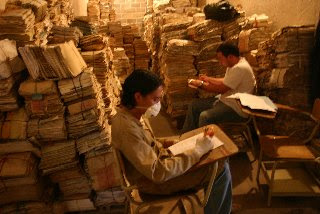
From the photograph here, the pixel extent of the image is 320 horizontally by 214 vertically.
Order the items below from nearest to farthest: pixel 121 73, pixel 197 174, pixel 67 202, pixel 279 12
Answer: pixel 197 174
pixel 67 202
pixel 279 12
pixel 121 73

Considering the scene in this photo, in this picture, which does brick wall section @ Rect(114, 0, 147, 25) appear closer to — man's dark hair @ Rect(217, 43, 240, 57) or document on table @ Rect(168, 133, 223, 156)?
man's dark hair @ Rect(217, 43, 240, 57)

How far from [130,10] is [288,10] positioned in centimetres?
840

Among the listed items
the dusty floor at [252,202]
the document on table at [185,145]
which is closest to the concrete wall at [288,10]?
the dusty floor at [252,202]

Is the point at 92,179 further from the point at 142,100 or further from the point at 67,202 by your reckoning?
the point at 142,100

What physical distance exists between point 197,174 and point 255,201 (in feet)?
5.13

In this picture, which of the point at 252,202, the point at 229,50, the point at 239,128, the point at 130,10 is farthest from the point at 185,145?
the point at 130,10

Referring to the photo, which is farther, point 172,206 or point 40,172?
point 172,206

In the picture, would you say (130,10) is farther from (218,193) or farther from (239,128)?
(218,193)

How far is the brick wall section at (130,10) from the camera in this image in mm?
12555

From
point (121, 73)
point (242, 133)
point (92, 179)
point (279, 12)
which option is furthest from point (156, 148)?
point (121, 73)

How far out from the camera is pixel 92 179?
144 inches

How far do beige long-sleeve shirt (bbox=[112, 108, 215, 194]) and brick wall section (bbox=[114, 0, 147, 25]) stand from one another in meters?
10.8

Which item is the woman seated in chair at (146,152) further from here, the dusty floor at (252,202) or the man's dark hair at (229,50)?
the man's dark hair at (229,50)

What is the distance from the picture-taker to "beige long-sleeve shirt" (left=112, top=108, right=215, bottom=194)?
7.82 ft
